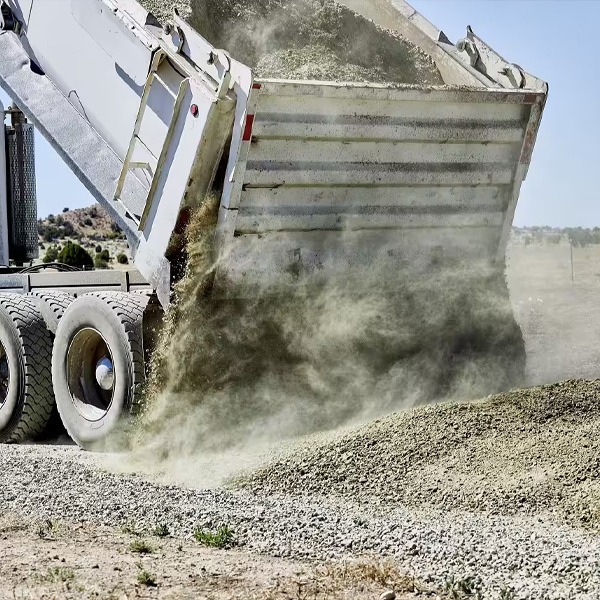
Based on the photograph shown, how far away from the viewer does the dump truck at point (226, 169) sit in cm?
693

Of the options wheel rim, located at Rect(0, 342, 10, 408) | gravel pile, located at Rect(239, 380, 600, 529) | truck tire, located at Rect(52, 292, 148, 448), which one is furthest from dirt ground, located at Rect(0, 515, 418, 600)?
wheel rim, located at Rect(0, 342, 10, 408)

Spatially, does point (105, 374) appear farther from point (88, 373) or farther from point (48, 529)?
point (48, 529)

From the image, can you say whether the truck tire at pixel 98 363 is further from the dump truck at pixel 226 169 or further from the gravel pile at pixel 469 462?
the gravel pile at pixel 469 462

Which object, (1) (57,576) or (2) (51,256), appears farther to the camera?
(2) (51,256)

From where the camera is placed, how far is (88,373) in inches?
318

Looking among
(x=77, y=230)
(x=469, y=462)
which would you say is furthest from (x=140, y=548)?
(x=77, y=230)

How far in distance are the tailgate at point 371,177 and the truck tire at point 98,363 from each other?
0.83 meters

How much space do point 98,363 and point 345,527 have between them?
3.27m

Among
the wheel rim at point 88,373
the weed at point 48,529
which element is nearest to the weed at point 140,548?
the weed at point 48,529

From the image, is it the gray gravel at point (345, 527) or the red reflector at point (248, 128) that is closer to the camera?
the gray gravel at point (345, 527)

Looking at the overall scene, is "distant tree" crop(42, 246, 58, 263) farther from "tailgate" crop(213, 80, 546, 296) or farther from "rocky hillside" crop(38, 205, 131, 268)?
"rocky hillside" crop(38, 205, 131, 268)

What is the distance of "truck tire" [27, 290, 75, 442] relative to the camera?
A: 8.38 metres

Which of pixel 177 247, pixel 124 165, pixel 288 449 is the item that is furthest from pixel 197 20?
pixel 288 449

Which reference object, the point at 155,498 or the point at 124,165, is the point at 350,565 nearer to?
the point at 155,498
